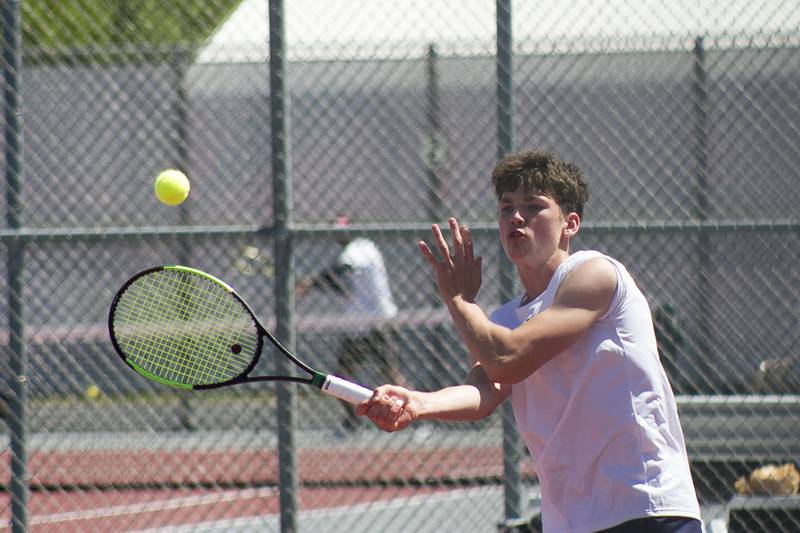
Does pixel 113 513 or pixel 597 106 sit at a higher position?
pixel 597 106

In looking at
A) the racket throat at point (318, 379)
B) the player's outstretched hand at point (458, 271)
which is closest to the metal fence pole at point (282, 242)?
the racket throat at point (318, 379)

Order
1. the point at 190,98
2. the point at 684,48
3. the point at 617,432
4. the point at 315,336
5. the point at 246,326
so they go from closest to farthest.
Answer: the point at 617,432
the point at 246,326
the point at 684,48
the point at 190,98
the point at 315,336

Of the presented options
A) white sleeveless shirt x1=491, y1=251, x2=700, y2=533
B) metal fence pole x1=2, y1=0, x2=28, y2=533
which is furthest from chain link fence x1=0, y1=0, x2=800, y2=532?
white sleeveless shirt x1=491, y1=251, x2=700, y2=533

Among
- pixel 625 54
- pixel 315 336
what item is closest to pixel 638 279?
pixel 625 54

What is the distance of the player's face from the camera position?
2.90 meters

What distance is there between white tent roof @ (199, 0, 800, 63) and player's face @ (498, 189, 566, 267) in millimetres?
1797

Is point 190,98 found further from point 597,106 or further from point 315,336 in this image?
point 597,106

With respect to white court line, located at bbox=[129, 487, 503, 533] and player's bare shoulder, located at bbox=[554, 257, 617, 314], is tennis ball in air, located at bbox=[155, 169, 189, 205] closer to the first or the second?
white court line, located at bbox=[129, 487, 503, 533]

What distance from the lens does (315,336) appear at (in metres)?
7.93

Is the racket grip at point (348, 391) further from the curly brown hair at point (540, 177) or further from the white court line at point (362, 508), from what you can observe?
the white court line at point (362, 508)

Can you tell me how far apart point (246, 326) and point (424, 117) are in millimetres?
3222

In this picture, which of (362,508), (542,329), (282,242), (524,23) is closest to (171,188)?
(282,242)

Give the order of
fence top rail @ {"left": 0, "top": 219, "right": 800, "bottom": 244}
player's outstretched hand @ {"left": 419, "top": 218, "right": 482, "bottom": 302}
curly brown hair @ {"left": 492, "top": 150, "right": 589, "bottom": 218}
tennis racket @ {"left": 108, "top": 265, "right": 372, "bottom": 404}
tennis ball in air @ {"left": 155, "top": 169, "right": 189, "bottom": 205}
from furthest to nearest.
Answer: tennis ball in air @ {"left": 155, "top": 169, "right": 189, "bottom": 205}, fence top rail @ {"left": 0, "top": 219, "right": 800, "bottom": 244}, tennis racket @ {"left": 108, "top": 265, "right": 372, "bottom": 404}, curly brown hair @ {"left": 492, "top": 150, "right": 589, "bottom": 218}, player's outstretched hand @ {"left": 419, "top": 218, "right": 482, "bottom": 302}

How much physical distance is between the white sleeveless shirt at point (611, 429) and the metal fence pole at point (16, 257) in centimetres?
254
